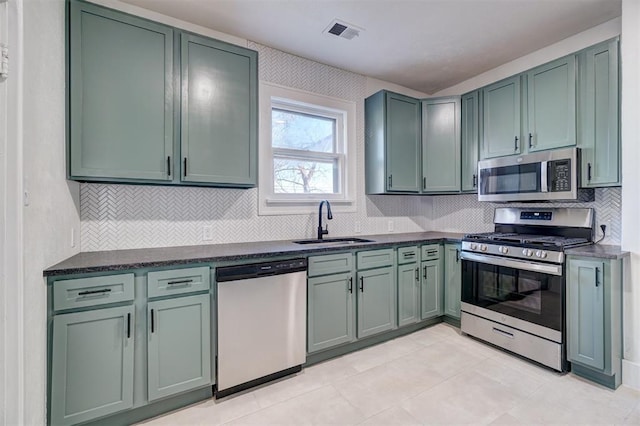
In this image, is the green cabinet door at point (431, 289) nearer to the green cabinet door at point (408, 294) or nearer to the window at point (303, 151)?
the green cabinet door at point (408, 294)

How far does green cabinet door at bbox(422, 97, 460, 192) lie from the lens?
3350mm

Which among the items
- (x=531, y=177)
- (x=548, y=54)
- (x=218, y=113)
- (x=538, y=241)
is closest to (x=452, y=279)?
(x=538, y=241)

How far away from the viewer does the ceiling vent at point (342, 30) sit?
8.12 feet

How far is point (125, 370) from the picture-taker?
5.66 ft

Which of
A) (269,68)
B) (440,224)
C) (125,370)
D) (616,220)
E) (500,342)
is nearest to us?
(125,370)

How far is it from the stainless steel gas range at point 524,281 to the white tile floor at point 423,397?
21 cm

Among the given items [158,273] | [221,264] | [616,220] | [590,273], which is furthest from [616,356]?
[158,273]

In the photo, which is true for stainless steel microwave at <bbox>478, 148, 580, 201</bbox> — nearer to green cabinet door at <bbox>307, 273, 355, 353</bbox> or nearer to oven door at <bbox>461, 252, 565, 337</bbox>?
oven door at <bbox>461, 252, 565, 337</bbox>

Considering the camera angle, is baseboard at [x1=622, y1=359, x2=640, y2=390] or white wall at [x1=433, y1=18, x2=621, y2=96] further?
white wall at [x1=433, y1=18, x2=621, y2=96]

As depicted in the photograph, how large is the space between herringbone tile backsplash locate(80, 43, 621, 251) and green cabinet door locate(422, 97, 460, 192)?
Answer: 1.42 ft

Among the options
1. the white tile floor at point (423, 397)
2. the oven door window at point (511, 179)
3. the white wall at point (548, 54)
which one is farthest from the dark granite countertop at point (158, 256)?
the white wall at point (548, 54)

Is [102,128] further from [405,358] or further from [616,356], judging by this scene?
[616,356]

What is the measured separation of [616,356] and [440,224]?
2.07 m

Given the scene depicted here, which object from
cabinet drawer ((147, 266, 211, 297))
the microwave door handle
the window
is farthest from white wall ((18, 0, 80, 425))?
the microwave door handle
